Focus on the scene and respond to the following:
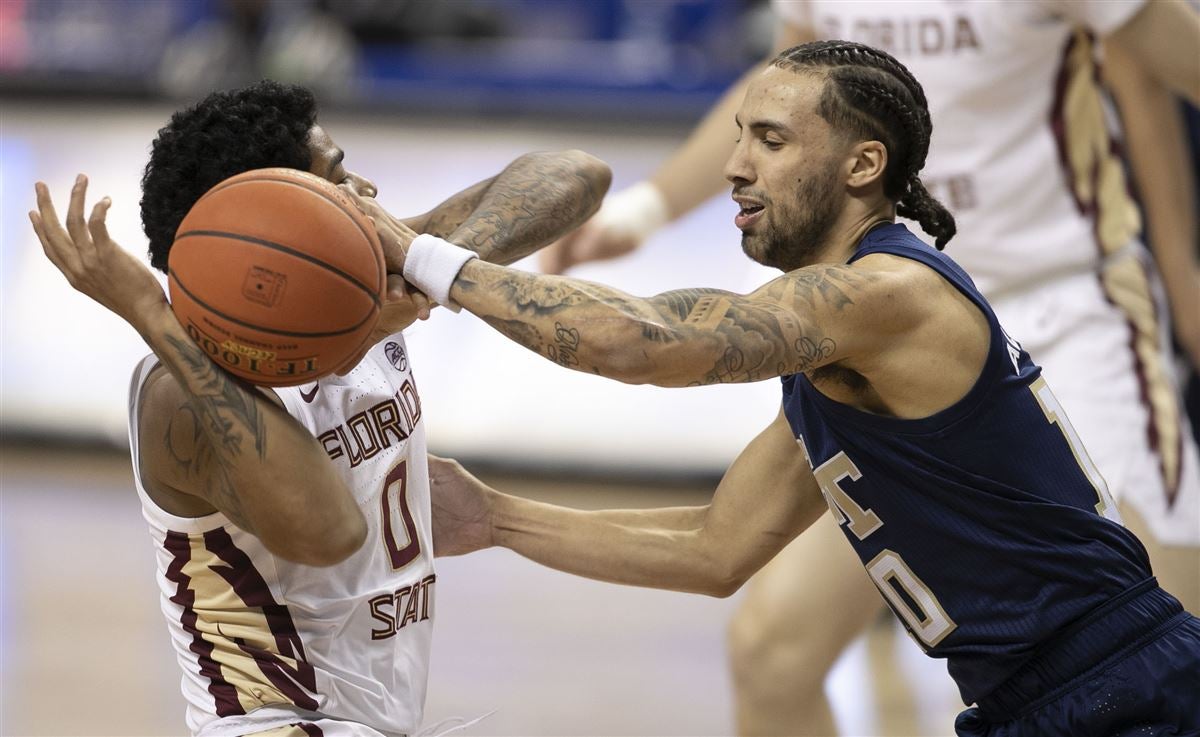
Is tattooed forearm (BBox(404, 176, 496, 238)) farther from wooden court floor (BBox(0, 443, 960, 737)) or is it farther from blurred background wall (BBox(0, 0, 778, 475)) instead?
blurred background wall (BBox(0, 0, 778, 475))

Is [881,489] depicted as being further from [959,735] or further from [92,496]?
[92,496]

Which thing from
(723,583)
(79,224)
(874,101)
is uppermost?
(79,224)

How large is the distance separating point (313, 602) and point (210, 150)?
3.15 ft

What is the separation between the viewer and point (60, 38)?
13961 mm

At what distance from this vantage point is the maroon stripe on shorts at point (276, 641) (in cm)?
338

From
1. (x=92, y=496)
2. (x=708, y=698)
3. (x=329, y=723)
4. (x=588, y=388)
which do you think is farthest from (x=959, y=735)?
(x=92, y=496)

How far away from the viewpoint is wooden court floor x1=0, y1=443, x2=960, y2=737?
6.31 meters

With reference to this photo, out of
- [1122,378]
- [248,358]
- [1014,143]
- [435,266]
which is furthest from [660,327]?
[1014,143]

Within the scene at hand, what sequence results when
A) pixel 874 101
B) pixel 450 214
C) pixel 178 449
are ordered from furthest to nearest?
pixel 450 214 < pixel 874 101 < pixel 178 449

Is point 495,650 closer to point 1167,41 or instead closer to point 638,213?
point 638,213

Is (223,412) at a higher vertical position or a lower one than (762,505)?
higher

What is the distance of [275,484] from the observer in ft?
9.92

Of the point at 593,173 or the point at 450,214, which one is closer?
the point at 450,214

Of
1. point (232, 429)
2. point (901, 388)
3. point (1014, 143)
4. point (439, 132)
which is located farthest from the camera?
point (439, 132)
